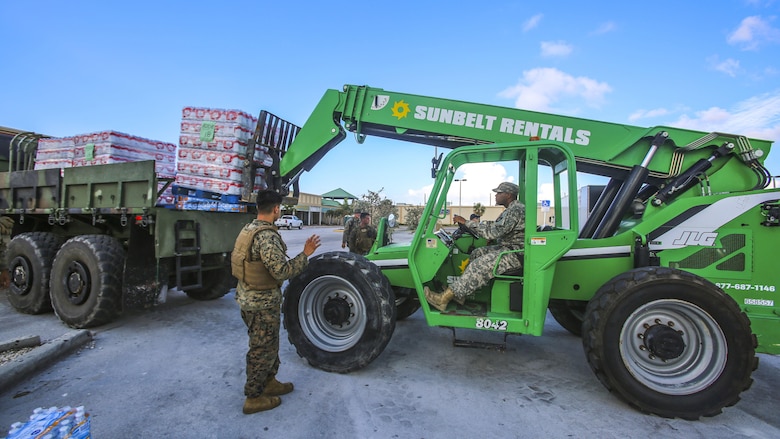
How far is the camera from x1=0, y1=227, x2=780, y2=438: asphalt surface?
2.88m

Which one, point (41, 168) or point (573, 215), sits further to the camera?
point (41, 168)

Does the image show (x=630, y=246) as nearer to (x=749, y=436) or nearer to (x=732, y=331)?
(x=732, y=331)

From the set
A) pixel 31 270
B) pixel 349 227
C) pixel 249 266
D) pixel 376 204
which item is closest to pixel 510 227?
pixel 249 266

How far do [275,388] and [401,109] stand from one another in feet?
10.7

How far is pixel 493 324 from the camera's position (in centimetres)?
358

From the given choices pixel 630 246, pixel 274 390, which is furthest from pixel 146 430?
Answer: pixel 630 246

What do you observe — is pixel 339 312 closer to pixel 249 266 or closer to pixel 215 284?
pixel 249 266

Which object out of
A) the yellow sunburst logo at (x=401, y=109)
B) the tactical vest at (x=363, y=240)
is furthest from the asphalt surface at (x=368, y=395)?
the tactical vest at (x=363, y=240)

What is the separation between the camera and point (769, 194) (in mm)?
3314

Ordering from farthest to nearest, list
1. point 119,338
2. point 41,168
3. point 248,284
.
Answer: point 41,168, point 119,338, point 248,284

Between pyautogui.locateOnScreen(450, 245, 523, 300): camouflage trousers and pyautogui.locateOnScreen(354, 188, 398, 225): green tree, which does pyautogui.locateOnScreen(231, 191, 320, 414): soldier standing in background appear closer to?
pyautogui.locateOnScreen(450, 245, 523, 300): camouflage trousers

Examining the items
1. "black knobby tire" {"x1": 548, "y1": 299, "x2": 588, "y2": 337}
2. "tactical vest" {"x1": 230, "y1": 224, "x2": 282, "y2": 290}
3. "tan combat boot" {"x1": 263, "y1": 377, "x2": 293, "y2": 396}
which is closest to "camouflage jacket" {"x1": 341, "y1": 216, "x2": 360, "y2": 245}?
"black knobby tire" {"x1": 548, "y1": 299, "x2": 588, "y2": 337}

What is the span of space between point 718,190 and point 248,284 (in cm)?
462

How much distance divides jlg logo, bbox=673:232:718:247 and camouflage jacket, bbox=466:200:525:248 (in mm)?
1386
